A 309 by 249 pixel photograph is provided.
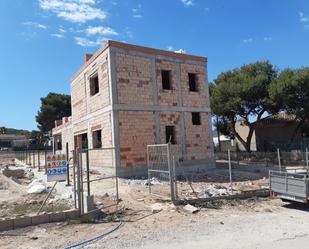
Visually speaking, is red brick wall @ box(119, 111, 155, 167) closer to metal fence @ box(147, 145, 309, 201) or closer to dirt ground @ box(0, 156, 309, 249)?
metal fence @ box(147, 145, 309, 201)

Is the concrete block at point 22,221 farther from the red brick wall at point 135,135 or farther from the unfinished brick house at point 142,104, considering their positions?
the red brick wall at point 135,135

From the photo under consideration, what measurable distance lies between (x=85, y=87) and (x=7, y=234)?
1598cm

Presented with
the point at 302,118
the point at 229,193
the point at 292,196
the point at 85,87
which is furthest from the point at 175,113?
the point at 302,118

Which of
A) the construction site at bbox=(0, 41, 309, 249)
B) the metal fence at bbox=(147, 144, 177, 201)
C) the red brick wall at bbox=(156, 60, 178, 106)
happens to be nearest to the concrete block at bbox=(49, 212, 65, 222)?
the construction site at bbox=(0, 41, 309, 249)

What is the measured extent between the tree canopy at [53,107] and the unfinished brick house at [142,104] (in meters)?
38.9

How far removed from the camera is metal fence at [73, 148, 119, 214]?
9.85m

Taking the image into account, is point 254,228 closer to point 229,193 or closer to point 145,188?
point 229,193

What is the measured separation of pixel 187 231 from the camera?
27.7ft

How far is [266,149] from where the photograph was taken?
37.1 metres

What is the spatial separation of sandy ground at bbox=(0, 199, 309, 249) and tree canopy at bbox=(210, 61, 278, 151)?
22.3 meters

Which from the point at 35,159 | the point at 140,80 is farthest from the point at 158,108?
the point at 35,159

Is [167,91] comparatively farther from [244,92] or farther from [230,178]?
[244,92]

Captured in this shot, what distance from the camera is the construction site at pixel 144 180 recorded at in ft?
27.3

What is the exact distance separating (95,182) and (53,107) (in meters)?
47.5
